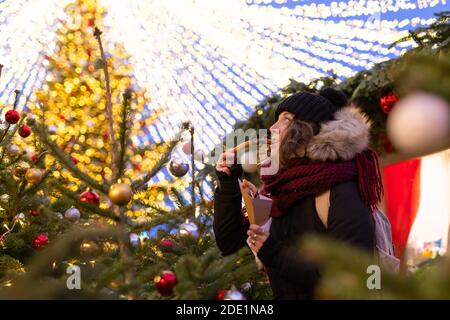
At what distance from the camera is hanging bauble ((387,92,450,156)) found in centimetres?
A: 70

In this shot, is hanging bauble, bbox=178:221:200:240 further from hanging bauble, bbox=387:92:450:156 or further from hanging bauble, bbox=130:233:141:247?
hanging bauble, bbox=387:92:450:156

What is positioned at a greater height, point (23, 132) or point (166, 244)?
point (23, 132)

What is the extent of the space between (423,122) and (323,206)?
1167 millimetres

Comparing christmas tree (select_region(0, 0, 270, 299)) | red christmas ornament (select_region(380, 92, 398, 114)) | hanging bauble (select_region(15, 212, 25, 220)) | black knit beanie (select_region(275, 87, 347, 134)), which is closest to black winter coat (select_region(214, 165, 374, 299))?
christmas tree (select_region(0, 0, 270, 299))

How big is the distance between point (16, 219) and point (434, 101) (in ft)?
6.95

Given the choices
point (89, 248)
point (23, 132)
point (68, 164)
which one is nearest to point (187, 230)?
point (89, 248)

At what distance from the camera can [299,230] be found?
187cm

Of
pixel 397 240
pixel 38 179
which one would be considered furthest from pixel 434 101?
pixel 397 240

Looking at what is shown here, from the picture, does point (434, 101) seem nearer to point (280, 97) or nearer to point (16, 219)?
point (16, 219)

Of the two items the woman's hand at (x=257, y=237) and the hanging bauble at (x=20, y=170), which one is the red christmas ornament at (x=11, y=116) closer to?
the hanging bauble at (x=20, y=170)

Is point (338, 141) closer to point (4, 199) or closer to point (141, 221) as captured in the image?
point (141, 221)

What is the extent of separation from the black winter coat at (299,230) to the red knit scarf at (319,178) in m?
0.03

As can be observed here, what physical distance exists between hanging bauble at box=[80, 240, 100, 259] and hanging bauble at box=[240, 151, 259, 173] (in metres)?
0.64

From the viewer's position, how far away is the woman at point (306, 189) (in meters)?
1.75
